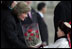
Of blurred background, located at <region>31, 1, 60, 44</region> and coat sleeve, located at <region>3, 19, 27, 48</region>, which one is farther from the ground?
coat sleeve, located at <region>3, 19, 27, 48</region>

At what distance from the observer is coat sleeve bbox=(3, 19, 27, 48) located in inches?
145

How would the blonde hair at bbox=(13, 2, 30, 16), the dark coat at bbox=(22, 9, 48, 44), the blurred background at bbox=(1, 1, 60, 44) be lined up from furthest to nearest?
1. the blurred background at bbox=(1, 1, 60, 44)
2. the dark coat at bbox=(22, 9, 48, 44)
3. the blonde hair at bbox=(13, 2, 30, 16)

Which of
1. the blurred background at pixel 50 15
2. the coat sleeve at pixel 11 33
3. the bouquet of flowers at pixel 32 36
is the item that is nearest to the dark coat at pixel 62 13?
the coat sleeve at pixel 11 33

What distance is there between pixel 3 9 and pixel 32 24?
1.88 ft

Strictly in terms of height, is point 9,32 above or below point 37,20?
above

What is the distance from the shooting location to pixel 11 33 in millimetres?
3674

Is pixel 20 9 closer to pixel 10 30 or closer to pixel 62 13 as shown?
pixel 10 30

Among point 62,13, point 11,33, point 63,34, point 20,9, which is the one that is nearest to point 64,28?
point 63,34

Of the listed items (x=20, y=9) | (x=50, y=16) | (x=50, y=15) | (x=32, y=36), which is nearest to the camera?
(x=20, y=9)

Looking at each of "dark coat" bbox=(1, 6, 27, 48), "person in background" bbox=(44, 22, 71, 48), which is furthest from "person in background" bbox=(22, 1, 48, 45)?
"person in background" bbox=(44, 22, 71, 48)

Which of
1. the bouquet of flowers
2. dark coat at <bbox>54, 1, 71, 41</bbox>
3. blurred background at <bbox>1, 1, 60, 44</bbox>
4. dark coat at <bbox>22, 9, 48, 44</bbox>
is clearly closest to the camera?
dark coat at <bbox>54, 1, 71, 41</bbox>

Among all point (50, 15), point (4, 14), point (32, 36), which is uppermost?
point (4, 14)

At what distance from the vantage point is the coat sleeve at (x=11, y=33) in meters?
3.67

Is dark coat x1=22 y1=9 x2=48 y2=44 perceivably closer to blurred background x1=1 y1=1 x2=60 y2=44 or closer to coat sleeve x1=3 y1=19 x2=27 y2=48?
coat sleeve x1=3 y1=19 x2=27 y2=48
